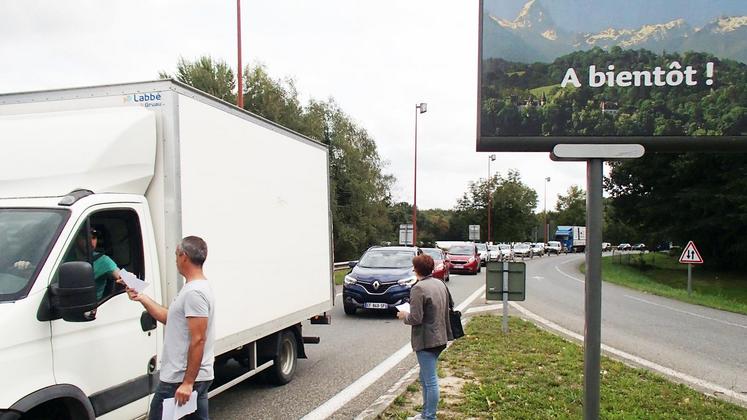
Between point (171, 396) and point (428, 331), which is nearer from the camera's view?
point (171, 396)

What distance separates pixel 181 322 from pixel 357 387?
414 centimetres

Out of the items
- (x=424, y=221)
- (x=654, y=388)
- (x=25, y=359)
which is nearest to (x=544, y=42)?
(x=25, y=359)

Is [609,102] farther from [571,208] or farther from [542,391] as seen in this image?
[571,208]

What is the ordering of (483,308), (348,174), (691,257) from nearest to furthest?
1. (483,308)
2. (691,257)
3. (348,174)

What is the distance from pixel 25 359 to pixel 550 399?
16.5 ft

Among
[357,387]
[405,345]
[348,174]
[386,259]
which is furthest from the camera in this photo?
[348,174]

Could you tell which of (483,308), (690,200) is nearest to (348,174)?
(690,200)

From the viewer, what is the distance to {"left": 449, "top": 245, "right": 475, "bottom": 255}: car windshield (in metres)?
34.4

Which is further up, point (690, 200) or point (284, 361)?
point (690, 200)

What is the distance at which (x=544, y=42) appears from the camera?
439 centimetres

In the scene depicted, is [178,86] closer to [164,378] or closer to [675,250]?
[164,378]

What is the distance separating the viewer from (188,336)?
369cm

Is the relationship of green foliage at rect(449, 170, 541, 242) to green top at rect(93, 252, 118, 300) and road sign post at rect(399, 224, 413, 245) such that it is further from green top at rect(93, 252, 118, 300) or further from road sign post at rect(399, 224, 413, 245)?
green top at rect(93, 252, 118, 300)

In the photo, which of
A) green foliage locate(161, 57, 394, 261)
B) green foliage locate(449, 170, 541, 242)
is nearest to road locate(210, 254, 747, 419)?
green foliage locate(161, 57, 394, 261)
